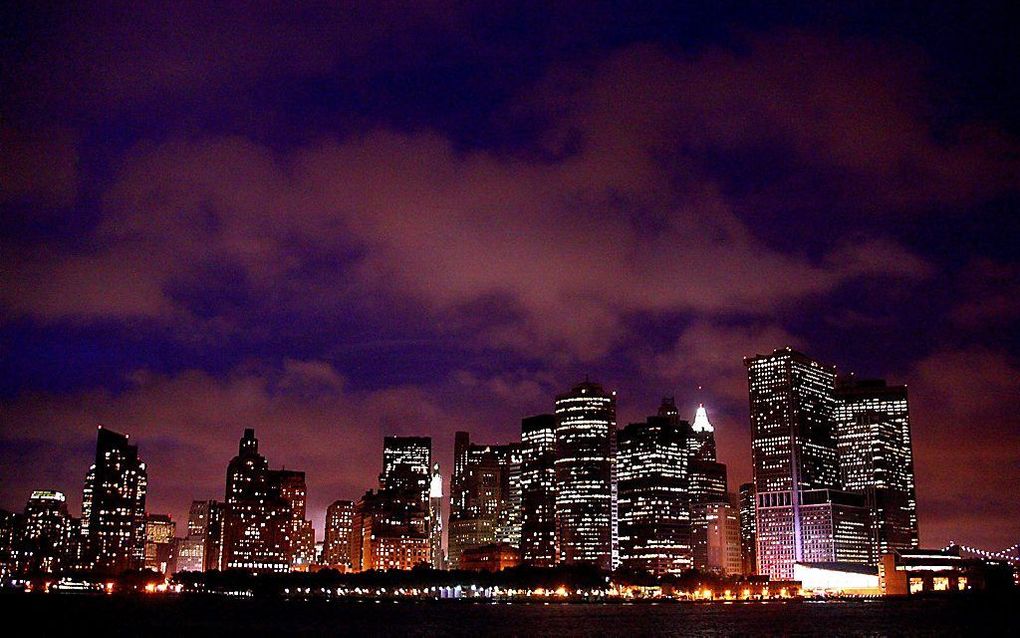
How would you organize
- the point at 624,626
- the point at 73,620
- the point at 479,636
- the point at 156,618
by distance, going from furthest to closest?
the point at 156,618 < the point at 73,620 < the point at 624,626 < the point at 479,636

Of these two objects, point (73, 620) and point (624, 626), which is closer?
point (624, 626)

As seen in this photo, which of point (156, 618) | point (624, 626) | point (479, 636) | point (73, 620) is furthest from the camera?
point (156, 618)

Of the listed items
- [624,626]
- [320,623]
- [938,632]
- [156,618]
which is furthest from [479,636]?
[156,618]

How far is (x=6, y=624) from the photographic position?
14888 cm

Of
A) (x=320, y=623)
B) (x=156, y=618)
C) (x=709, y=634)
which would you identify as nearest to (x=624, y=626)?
(x=709, y=634)

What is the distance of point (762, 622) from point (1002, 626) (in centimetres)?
3485

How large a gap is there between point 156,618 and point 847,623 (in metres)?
114

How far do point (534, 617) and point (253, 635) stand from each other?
6289 centimetres

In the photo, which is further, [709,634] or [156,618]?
[156,618]

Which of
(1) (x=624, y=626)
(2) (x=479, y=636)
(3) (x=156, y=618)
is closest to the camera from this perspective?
(2) (x=479, y=636)

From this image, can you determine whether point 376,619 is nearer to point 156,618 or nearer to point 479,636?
point 156,618

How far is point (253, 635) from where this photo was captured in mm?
146000

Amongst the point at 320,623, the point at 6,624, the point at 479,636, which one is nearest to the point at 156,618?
the point at 320,623

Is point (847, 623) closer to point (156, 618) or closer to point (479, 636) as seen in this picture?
point (479, 636)
